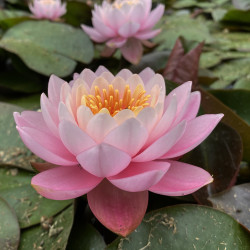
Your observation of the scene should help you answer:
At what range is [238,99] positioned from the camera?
61 centimetres

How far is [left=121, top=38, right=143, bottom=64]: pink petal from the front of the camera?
881mm

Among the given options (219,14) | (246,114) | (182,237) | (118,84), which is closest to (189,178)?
(182,237)

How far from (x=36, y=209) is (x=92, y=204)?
17cm

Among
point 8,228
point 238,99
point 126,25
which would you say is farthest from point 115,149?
point 126,25

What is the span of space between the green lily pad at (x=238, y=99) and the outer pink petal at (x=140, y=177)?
311 millimetres

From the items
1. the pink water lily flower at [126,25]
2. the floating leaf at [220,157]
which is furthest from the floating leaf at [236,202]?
the pink water lily flower at [126,25]

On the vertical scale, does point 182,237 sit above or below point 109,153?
below

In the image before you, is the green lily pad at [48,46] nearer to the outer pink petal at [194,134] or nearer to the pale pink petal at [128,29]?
the pale pink petal at [128,29]

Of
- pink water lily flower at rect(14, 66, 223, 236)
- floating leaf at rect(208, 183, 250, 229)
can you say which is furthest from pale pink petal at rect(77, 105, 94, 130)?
floating leaf at rect(208, 183, 250, 229)

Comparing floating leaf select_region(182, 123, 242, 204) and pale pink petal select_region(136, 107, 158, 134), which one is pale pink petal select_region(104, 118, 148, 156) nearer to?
pale pink petal select_region(136, 107, 158, 134)

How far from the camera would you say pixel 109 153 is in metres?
0.33

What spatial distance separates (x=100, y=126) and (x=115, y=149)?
4 centimetres

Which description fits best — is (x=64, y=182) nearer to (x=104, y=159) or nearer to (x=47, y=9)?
(x=104, y=159)

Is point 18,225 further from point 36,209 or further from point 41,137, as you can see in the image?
point 41,137
